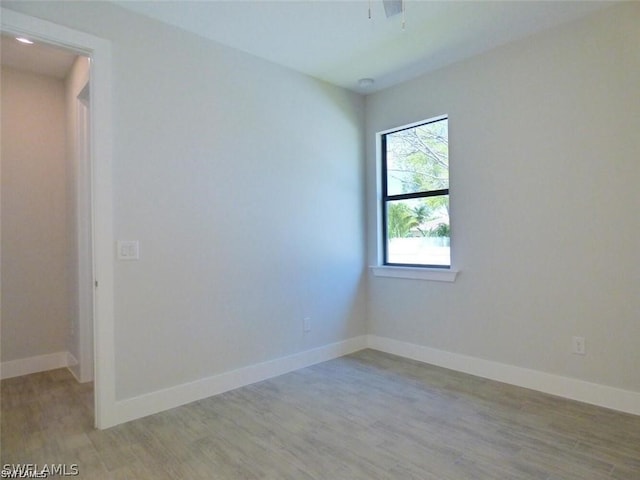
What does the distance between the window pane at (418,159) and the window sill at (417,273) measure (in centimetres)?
76

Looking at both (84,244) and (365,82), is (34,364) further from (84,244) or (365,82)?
(365,82)

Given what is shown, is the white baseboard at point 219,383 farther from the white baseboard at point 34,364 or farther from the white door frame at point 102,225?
the white baseboard at point 34,364

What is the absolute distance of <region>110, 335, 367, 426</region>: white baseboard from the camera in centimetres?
256

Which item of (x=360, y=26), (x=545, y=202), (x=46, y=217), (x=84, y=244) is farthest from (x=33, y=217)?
(x=545, y=202)

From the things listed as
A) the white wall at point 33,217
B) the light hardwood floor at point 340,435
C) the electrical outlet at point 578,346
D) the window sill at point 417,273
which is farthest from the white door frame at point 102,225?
the electrical outlet at point 578,346

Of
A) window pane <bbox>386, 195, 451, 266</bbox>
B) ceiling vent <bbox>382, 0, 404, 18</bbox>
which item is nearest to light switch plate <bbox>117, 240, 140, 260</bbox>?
ceiling vent <bbox>382, 0, 404, 18</bbox>

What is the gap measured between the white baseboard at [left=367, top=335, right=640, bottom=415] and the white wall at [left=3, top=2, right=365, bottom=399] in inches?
27.0

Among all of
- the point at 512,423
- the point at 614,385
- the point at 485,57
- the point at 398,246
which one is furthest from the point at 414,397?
the point at 485,57

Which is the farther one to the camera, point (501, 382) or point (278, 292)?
point (278, 292)

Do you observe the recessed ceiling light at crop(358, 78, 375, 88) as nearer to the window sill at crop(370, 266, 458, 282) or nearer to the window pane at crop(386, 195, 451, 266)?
the window pane at crop(386, 195, 451, 266)

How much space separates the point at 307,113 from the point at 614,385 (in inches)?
125

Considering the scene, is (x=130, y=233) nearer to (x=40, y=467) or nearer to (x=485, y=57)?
(x=40, y=467)

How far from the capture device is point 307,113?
364 cm

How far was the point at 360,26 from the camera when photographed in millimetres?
2791
